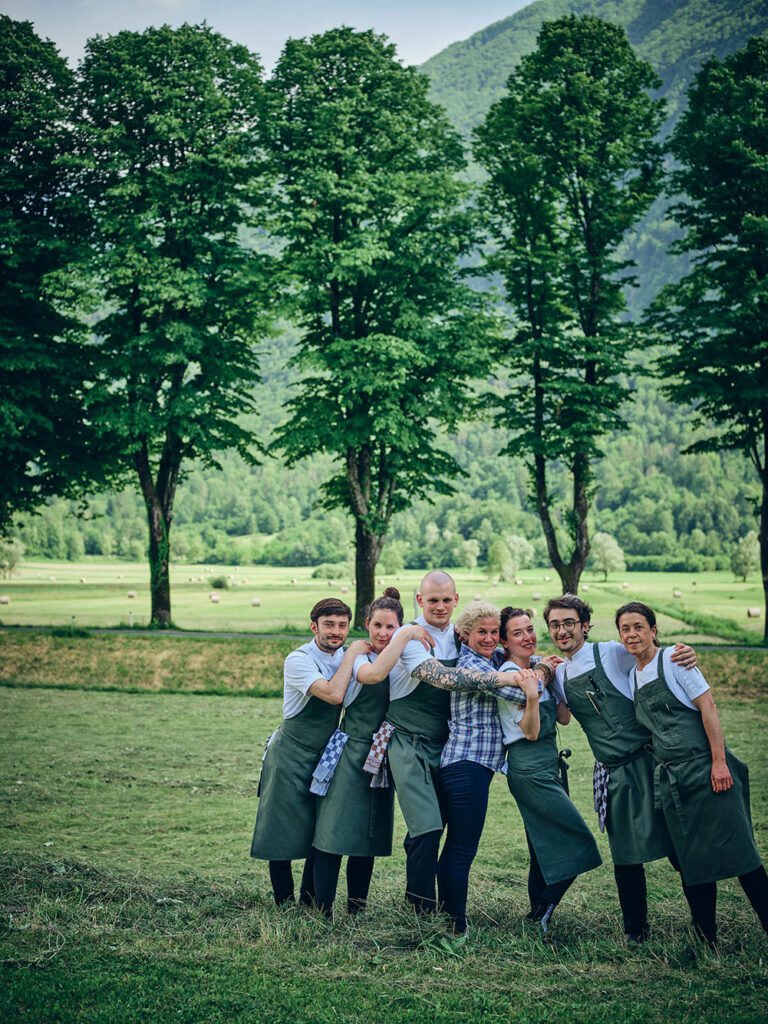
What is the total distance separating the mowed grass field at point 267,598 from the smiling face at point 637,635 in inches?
802

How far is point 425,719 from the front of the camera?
19.6ft

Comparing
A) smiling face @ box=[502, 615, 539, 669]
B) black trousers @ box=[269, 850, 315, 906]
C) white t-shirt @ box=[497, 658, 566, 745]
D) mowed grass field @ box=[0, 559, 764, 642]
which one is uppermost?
smiling face @ box=[502, 615, 539, 669]

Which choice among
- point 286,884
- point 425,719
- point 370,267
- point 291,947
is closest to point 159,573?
point 370,267

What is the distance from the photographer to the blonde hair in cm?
594

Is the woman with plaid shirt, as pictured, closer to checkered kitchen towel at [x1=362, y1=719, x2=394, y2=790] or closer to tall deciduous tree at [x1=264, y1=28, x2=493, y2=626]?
checkered kitchen towel at [x1=362, y1=719, x2=394, y2=790]

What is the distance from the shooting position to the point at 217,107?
1024 inches

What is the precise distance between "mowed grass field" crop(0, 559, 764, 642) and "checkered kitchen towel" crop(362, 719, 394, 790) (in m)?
20.7

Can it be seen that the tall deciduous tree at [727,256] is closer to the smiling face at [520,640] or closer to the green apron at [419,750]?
the smiling face at [520,640]

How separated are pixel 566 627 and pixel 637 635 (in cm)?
48

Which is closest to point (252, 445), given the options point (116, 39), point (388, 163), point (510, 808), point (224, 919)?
point (388, 163)

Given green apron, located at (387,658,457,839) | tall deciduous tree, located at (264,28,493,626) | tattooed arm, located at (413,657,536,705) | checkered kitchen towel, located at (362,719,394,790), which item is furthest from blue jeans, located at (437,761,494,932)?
tall deciduous tree, located at (264,28,493,626)

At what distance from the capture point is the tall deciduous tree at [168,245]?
2500cm

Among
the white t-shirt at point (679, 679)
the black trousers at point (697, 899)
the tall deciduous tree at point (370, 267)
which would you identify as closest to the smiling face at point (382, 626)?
the white t-shirt at point (679, 679)

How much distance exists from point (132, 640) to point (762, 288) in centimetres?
1945
